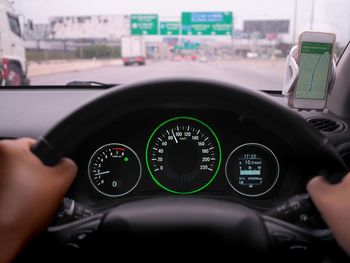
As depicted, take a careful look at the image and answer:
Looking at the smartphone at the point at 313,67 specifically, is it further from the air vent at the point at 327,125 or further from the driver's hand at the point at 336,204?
the driver's hand at the point at 336,204

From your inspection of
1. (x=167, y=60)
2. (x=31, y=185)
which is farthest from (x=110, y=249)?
(x=167, y=60)

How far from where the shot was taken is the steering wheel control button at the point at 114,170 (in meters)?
2.52

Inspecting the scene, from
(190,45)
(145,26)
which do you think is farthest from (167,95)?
(190,45)

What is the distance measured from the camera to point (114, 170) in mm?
2564

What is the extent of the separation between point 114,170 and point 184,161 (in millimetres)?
413

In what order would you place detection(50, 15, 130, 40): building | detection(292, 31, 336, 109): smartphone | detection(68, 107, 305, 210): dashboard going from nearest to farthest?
detection(68, 107, 305, 210): dashboard → detection(292, 31, 336, 109): smartphone → detection(50, 15, 130, 40): building

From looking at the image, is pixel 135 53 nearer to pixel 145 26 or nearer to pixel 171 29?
pixel 171 29

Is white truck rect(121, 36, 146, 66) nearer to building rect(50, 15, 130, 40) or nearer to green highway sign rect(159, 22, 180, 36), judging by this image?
green highway sign rect(159, 22, 180, 36)

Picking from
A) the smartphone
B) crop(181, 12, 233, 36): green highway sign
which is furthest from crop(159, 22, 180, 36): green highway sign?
the smartphone

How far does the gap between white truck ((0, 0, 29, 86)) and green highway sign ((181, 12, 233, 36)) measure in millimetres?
3116

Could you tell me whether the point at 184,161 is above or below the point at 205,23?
below

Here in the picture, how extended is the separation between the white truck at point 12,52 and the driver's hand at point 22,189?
610 cm

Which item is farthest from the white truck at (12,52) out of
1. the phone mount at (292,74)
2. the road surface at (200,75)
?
the phone mount at (292,74)

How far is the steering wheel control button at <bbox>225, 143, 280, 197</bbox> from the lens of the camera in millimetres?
2584
